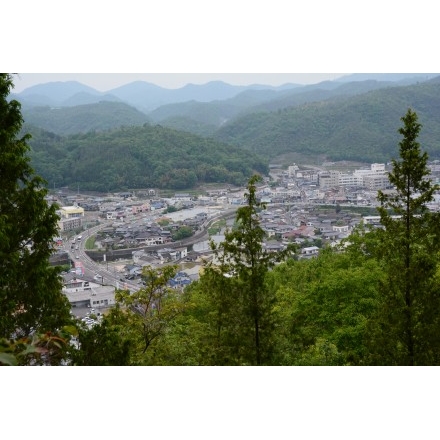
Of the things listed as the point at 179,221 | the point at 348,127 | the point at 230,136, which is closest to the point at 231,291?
the point at 179,221

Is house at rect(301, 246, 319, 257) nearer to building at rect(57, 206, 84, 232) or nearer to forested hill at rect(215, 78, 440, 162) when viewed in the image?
forested hill at rect(215, 78, 440, 162)

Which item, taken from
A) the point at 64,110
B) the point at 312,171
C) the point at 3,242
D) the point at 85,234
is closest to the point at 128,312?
the point at 3,242

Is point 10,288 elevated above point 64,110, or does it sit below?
below

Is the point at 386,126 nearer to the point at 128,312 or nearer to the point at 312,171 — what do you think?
the point at 312,171

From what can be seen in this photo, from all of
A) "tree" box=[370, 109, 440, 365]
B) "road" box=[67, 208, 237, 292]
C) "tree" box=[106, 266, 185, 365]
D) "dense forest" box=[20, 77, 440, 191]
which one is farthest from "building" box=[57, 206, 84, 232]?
"tree" box=[370, 109, 440, 365]

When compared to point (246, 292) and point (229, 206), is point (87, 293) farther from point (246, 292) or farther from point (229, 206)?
point (246, 292)

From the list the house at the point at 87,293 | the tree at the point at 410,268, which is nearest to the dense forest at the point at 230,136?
the house at the point at 87,293
